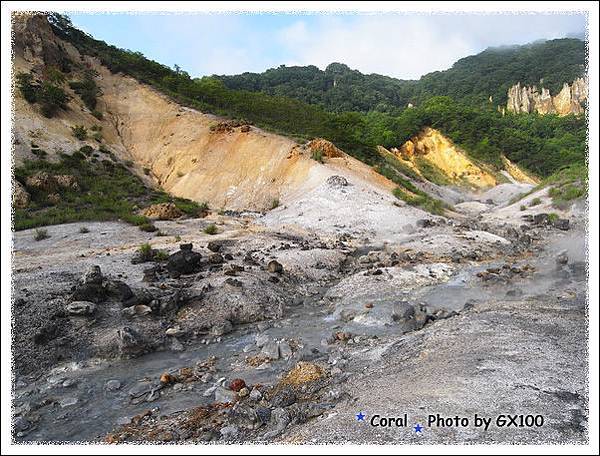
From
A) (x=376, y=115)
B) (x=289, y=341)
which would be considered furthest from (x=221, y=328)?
(x=376, y=115)

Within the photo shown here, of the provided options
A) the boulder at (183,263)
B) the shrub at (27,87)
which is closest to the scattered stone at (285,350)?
the boulder at (183,263)

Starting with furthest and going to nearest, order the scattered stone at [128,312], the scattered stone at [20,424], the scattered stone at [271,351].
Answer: the scattered stone at [128,312] < the scattered stone at [271,351] < the scattered stone at [20,424]

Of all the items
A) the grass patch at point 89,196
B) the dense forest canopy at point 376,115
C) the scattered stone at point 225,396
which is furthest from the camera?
the dense forest canopy at point 376,115

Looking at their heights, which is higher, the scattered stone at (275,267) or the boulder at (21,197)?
the boulder at (21,197)

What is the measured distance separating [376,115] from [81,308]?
56770mm

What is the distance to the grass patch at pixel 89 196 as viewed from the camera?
13.5 m

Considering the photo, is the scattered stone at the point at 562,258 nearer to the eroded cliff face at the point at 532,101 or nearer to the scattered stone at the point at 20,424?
the scattered stone at the point at 20,424

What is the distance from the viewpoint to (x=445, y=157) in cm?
4653

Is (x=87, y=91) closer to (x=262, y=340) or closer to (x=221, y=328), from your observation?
(x=221, y=328)

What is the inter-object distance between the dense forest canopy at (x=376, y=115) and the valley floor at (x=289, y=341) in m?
2.74

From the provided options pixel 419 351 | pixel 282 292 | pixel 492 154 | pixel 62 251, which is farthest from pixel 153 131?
pixel 492 154

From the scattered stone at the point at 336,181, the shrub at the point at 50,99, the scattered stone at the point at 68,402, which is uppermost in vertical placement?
the shrub at the point at 50,99

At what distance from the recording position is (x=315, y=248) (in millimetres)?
12938

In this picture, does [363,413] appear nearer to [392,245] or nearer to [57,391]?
[57,391]
